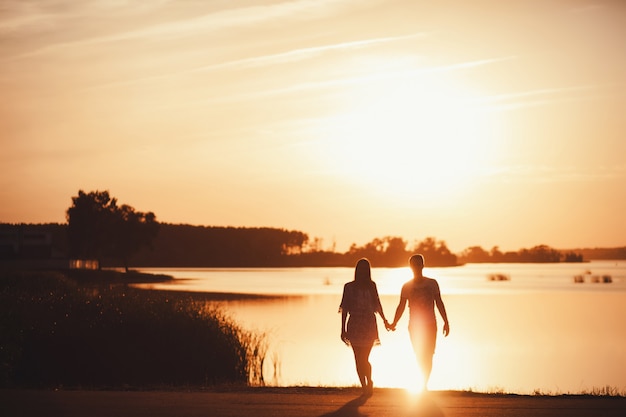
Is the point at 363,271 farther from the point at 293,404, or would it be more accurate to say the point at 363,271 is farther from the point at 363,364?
the point at 293,404

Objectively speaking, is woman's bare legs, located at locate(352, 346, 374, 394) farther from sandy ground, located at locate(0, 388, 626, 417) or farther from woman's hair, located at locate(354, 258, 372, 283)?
woman's hair, located at locate(354, 258, 372, 283)

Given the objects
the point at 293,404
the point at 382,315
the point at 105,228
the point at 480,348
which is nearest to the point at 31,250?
the point at 105,228

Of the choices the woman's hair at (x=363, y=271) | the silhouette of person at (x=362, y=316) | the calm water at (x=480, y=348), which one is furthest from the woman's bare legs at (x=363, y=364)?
the calm water at (x=480, y=348)

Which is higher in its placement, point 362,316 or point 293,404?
point 362,316

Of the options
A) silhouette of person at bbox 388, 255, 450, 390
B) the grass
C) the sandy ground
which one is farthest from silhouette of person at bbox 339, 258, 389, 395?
A: the grass

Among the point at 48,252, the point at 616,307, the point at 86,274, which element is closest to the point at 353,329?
the point at 616,307

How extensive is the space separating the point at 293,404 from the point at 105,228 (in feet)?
410

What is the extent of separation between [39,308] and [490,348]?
22.1 metres

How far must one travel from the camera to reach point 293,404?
14.8 meters

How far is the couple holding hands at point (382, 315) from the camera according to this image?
1558 cm

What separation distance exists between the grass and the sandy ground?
814 cm

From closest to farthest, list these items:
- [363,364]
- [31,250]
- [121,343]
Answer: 1. [363,364]
2. [121,343]
3. [31,250]

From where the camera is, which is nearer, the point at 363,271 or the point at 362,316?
the point at 363,271

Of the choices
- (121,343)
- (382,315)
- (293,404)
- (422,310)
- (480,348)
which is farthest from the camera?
(480,348)
